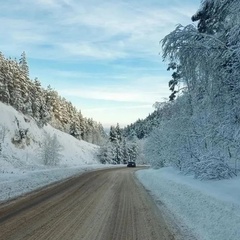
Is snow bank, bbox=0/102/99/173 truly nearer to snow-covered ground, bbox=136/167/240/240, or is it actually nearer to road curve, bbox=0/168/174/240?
road curve, bbox=0/168/174/240

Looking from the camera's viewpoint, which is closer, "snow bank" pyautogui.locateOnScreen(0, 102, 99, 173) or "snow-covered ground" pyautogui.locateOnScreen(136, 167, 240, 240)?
"snow-covered ground" pyautogui.locateOnScreen(136, 167, 240, 240)

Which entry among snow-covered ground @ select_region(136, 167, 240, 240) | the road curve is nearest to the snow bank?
the road curve

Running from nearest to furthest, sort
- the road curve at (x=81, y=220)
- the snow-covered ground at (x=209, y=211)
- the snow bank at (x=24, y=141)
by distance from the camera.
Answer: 1. the snow-covered ground at (x=209, y=211)
2. the road curve at (x=81, y=220)
3. the snow bank at (x=24, y=141)

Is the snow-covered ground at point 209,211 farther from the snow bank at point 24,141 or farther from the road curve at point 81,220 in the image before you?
the snow bank at point 24,141

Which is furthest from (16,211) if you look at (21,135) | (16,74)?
(16,74)

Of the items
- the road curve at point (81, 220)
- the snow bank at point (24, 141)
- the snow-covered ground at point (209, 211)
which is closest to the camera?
the snow-covered ground at point (209, 211)

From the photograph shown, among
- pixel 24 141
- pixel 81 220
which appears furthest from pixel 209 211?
pixel 24 141

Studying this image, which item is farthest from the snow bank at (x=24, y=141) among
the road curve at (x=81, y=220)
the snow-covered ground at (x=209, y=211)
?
the snow-covered ground at (x=209, y=211)

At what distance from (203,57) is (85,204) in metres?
6.82

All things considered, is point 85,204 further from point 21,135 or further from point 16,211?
point 21,135

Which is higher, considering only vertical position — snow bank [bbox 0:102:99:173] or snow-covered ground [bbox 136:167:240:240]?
snow bank [bbox 0:102:99:173]

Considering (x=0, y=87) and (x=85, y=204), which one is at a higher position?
(x=0, y=87)

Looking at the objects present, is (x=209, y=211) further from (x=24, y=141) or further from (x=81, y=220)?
(x=24, y=141)

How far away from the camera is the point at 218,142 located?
39.1ft
